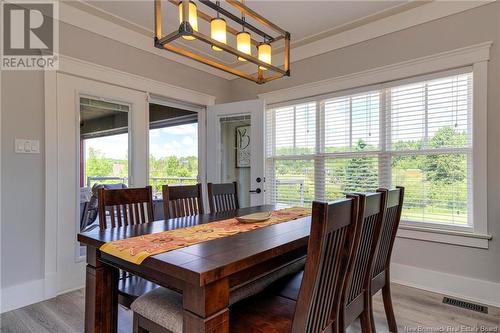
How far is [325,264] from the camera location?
1123 mm

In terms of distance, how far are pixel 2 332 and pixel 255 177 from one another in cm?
264

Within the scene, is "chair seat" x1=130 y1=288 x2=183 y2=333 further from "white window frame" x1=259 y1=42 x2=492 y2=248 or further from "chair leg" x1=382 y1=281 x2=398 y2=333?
"white window frame" x1=259 y1=42 x2=492 y2=248

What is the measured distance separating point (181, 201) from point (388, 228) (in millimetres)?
1547

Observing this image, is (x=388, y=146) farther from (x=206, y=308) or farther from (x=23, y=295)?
(x=23, y=295)

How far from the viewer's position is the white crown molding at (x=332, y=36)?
2.65m

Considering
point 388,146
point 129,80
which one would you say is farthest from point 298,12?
point 129,80

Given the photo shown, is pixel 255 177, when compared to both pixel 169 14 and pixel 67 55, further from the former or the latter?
pixel 67 55

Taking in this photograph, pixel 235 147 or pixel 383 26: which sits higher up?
pixel 383 26

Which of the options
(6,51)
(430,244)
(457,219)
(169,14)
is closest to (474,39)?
(457,219)

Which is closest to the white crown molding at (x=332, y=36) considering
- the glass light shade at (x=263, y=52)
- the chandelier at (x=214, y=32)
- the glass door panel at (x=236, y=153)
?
the glass door panel at (x=236, y=153)

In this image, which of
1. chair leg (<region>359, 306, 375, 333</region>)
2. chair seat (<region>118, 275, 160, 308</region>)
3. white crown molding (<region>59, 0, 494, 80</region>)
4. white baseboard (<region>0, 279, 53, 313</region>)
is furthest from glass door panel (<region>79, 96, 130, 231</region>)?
chair leg (<region>359, 306, 375, 333</region>)

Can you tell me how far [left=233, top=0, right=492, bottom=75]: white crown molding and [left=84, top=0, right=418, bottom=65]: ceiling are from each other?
7 cm

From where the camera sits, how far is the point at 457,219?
2.60 m
